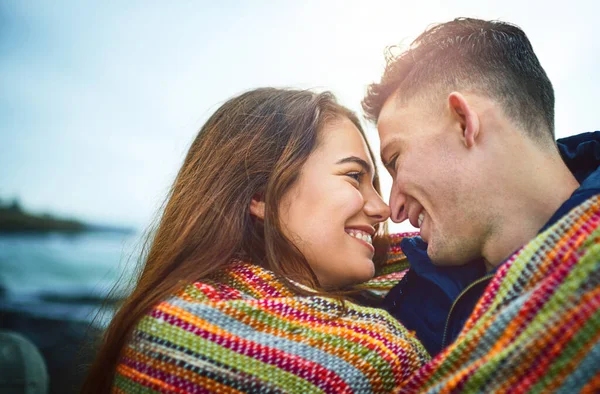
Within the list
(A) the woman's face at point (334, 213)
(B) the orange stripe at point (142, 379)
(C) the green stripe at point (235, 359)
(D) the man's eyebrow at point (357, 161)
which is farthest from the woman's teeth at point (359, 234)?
(B) the orange stripe at point (142, 379)

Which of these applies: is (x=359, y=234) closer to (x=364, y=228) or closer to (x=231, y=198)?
(x=364, y=228)

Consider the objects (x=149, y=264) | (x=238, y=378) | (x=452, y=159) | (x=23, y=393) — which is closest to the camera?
(x=238, y=378)

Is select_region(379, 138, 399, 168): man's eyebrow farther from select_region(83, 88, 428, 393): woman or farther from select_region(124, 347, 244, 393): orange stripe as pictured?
select_region(124, 347, 244, 393): orange stripe

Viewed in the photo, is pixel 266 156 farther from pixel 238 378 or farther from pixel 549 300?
pixel 549 300

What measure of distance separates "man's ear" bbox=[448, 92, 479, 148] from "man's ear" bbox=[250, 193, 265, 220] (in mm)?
794

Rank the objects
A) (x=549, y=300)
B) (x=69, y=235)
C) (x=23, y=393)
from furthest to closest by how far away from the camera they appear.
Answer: (x=69, y=235), (x=23, y=393), (x=549, y=300)

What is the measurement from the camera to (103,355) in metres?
1.34

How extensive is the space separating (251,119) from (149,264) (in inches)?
28.1

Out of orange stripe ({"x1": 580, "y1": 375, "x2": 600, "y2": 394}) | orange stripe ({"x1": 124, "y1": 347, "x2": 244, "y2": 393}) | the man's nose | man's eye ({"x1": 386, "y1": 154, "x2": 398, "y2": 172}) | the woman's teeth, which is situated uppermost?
man's eye ({"x1": 386, "y1": 154, "x2": 398, "y2": 172})

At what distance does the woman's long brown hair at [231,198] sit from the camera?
1424 millimetres

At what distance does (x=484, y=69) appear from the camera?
63.9 inches

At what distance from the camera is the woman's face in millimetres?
1674

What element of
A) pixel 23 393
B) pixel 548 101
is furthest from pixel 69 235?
pixel 548 101

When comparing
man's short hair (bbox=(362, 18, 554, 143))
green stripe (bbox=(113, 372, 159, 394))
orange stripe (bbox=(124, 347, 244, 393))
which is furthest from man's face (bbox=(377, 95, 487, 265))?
green stripe (bbox=(113, 372, 159, 394))
